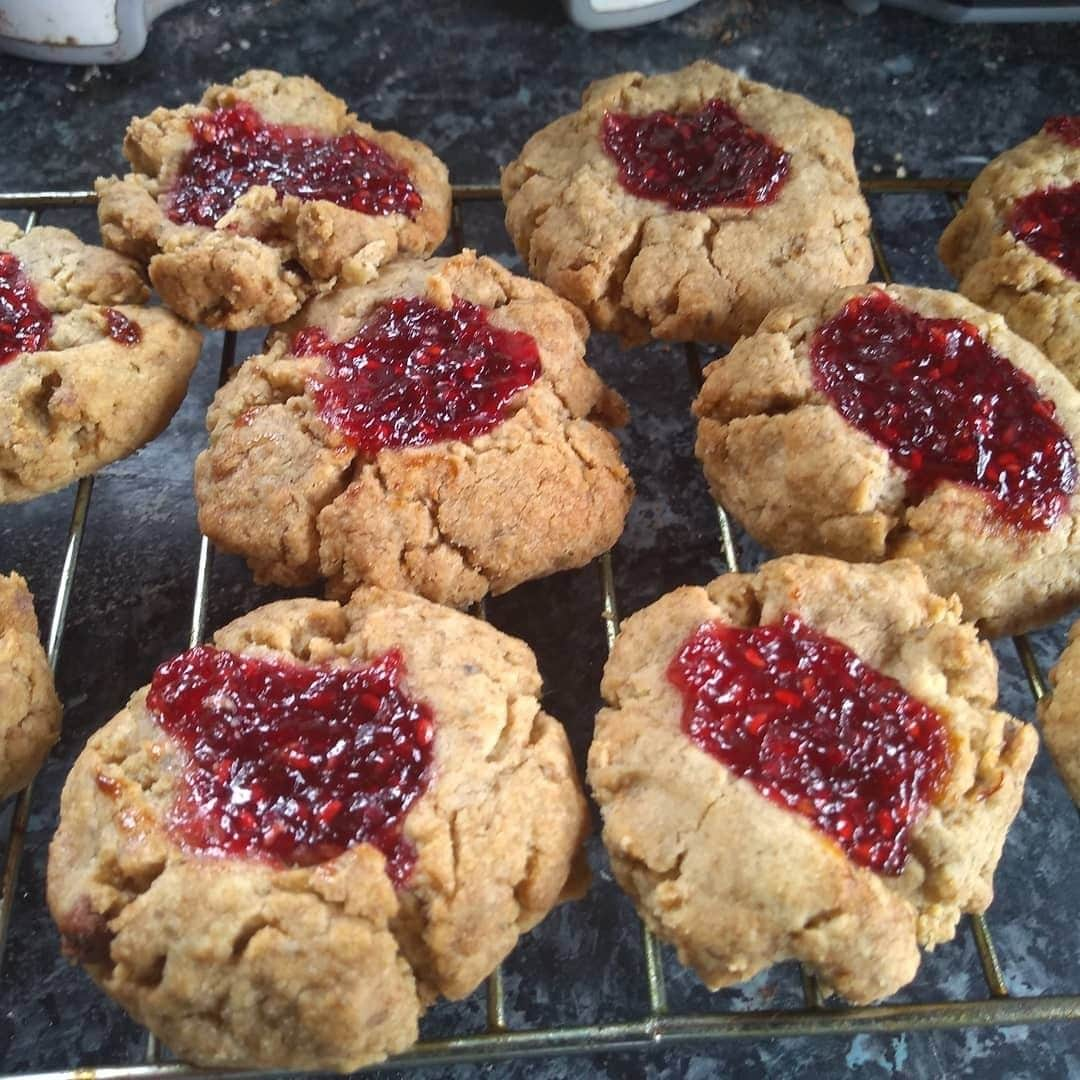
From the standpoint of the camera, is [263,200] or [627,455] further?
[627,455]

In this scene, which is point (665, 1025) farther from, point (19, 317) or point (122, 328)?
point (19, 317)

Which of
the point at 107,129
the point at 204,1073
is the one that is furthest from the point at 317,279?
the point at 204,1073

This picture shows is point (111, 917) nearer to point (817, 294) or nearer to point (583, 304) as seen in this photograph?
point (583, 304)

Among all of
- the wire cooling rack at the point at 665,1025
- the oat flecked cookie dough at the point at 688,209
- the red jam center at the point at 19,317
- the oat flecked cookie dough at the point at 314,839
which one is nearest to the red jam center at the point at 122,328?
the red jam center at the point at 19,317

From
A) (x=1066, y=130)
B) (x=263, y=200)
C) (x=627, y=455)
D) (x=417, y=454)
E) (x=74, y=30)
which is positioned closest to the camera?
(x=417, y=454)

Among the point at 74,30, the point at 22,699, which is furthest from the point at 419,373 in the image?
the point at 74,30

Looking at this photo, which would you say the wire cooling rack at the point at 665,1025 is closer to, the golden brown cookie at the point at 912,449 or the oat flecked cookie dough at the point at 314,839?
the oat flecked cookie dough at the point at 314,839
